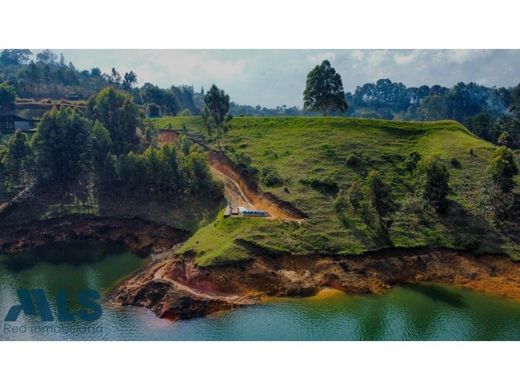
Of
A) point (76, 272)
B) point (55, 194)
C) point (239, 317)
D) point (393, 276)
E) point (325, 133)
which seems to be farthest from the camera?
point (325, 133)

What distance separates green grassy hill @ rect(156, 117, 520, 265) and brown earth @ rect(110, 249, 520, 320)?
5.68ft

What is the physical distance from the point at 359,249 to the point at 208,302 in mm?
21486

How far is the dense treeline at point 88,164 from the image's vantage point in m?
74.4

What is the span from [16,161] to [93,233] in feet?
63.9

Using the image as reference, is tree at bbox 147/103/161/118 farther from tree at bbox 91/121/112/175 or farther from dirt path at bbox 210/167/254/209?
dirt path at bbox 210/167/254/209

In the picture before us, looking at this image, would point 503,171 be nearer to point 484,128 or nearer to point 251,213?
point 251,213

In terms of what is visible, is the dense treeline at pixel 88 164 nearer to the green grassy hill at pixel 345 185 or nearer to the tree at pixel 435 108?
the green grassy hill at pixel 345 185

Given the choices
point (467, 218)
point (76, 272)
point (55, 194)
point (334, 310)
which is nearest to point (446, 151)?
point (467, 218)

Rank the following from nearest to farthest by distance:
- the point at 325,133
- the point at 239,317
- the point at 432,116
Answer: the point at 239,317 < the point at 325,133 < the point at 432,116

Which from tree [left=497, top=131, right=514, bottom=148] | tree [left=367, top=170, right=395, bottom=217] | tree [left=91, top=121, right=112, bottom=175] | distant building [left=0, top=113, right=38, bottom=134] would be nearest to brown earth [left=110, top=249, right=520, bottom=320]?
tree [left=367, top=170, right=395, bottom=217]

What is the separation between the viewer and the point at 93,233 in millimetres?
70875

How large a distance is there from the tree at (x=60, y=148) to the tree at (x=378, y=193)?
4886cm

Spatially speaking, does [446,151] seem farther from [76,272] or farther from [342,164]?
[76,272]

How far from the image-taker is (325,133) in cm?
8812
